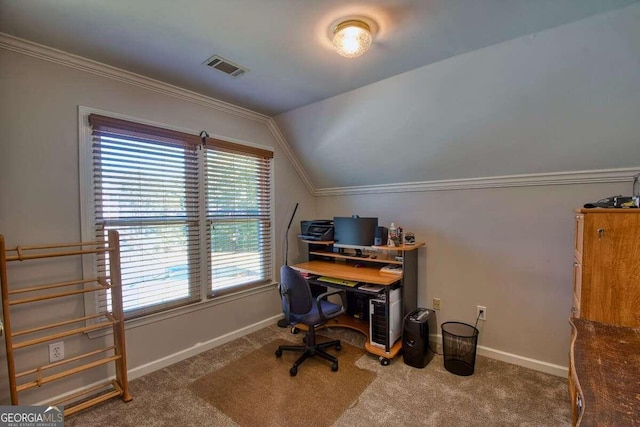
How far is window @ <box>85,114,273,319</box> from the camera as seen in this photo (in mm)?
2195

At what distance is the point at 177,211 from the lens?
8.42ft

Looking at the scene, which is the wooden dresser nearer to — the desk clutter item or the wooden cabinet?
the wooden cabinet

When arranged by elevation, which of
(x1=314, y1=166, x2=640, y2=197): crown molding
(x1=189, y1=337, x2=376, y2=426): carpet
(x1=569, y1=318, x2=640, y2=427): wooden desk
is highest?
(x1=314, y1=166, x2=640, y2=197): crown molding

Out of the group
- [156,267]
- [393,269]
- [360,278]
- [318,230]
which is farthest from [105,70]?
[393,269]

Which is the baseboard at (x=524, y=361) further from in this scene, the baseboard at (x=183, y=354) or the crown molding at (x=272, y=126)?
the baseboard at (x=183, y=354)

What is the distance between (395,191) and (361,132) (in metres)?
0.78

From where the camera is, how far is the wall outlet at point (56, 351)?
76.6 inches

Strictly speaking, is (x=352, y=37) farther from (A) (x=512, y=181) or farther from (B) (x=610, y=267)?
(B) (x=610, y=267)

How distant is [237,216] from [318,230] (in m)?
0.91

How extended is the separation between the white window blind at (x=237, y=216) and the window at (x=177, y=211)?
0.01 metres

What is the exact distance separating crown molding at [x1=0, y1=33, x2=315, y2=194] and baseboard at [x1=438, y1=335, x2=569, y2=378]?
3000 mm

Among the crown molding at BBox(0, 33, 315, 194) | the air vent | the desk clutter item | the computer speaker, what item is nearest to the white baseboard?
the desk clutter item

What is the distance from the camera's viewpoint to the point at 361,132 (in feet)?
9.26

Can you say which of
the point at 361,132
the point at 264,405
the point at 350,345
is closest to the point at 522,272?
the point at 350,345
